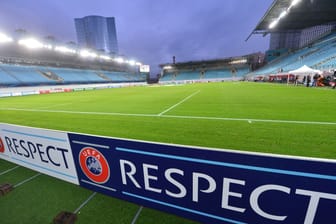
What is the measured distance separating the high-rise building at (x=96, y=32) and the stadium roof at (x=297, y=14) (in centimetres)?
6821

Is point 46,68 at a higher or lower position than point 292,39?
lower

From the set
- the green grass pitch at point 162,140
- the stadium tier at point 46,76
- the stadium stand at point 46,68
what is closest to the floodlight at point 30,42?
the stadium stand at point 46,68

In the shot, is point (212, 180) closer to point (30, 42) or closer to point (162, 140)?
point (162, 140)

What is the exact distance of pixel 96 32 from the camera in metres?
80.7

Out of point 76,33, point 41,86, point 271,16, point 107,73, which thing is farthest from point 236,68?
point 76,33

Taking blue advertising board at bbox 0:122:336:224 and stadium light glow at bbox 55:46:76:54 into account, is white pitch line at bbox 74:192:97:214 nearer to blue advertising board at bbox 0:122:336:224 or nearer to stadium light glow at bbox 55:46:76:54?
blue advertising board at bbox 0:122:336:224

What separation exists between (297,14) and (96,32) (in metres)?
85.4

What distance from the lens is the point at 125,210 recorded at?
81.3 inches

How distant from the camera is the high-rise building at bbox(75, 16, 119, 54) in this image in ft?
253

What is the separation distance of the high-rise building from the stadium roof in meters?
68.2

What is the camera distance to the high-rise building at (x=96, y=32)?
77.2m

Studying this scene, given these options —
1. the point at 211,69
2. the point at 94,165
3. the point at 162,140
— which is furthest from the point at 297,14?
the point at 211,69

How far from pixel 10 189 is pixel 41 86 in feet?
112

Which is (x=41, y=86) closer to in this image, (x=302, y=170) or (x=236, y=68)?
(x=302, y=170)
